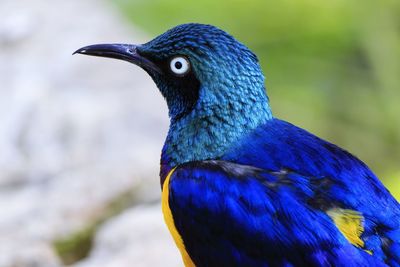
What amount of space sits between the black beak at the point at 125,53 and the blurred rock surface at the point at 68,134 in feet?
3.71

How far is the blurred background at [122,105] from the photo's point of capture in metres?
5.38

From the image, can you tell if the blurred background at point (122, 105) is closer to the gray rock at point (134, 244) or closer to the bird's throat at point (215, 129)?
the gray rock at point (134, 244)

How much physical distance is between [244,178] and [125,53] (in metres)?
1.06

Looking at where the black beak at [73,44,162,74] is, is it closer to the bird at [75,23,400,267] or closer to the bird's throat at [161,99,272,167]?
the bird at [75,23,400,267]

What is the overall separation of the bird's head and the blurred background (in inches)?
44.6

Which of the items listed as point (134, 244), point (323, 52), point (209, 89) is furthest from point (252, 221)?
point (323, 52)

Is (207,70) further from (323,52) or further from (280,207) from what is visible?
(323,52)

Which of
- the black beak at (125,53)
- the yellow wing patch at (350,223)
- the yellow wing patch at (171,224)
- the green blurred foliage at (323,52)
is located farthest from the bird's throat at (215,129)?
the green blurred foliage at (323,52)

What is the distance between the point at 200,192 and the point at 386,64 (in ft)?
15.5

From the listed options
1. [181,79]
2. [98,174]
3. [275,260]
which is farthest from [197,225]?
[98,174]

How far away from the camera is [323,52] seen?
27.9ft

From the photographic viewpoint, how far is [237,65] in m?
4.35

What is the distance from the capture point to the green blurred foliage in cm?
810

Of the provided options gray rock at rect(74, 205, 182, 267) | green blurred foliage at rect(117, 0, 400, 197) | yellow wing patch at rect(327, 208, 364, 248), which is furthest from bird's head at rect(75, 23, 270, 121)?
green blurred foliage at rect(117, 0, 400, 197)
